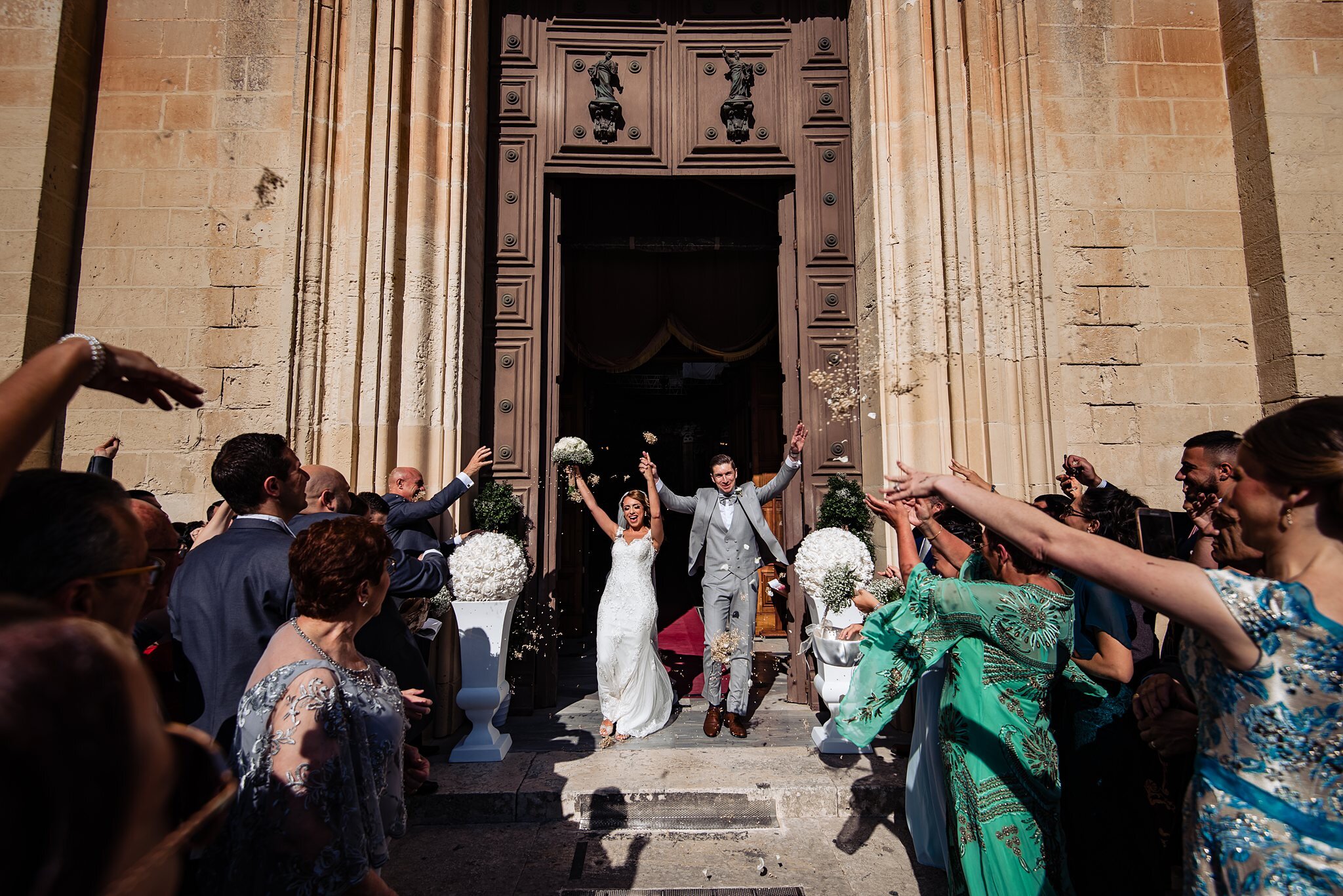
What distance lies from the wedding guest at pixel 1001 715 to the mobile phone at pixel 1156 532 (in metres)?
0.71

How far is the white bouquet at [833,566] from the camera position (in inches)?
174

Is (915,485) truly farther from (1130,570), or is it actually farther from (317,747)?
(317,747)

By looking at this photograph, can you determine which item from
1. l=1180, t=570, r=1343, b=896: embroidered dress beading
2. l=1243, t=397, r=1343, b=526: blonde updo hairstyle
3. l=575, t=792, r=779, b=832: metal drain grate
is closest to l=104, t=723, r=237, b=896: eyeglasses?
l=1180, t=570, r=1343, b=896: embroidered dress beading

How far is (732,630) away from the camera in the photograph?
5062 mm

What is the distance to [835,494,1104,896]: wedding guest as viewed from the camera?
7.66 feet

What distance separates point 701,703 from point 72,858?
534 cm

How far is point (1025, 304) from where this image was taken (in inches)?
193

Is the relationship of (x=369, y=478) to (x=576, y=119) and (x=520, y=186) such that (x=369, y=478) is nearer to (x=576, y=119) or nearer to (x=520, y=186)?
(x=520, y=186)

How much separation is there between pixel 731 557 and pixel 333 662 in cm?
360

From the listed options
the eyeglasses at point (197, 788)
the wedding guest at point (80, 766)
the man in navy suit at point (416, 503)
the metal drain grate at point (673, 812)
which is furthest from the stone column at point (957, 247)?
the wedding guest at point (80, 766)

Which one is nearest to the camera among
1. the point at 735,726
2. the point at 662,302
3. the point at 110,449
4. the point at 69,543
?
the point at 69,543

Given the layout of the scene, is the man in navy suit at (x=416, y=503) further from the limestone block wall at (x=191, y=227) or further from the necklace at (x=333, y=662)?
the necklace at (x=333, y=662)

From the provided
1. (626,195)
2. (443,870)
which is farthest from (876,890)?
(626,195)

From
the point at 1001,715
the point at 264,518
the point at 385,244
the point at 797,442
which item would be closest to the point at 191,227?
the point at 385,244
